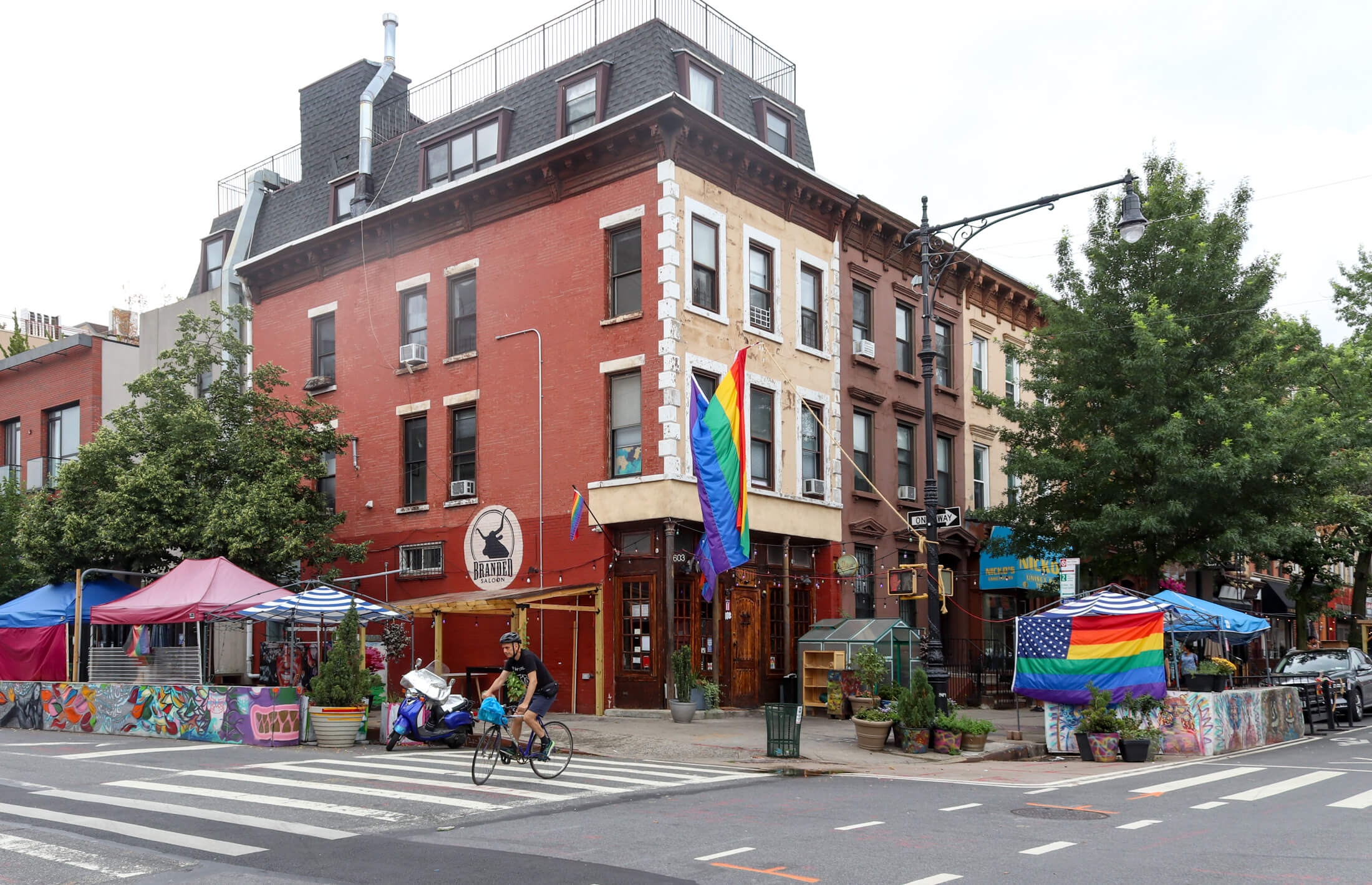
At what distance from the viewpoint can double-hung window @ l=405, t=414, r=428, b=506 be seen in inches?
1124

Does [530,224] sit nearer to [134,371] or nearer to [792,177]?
[792,177]

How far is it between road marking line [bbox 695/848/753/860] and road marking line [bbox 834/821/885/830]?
1448 millimetres

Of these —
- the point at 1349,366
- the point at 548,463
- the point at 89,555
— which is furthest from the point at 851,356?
the point at 89,555

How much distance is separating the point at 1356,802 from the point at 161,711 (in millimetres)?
18132

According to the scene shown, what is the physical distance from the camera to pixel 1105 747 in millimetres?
17734

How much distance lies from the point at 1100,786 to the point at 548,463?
14297 millimetres

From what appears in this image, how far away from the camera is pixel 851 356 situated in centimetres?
2941

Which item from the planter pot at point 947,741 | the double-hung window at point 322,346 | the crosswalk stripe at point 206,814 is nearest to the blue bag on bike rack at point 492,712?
the crosswalk stripe at point 206,814

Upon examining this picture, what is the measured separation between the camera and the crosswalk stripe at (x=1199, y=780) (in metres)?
13.8

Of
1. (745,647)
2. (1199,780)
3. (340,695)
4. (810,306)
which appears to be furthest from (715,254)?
(1199,780)

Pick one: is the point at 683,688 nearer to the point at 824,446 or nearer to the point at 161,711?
the point at 824,446

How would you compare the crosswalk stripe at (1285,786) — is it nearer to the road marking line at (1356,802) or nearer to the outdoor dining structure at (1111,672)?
the road marking line at (1356,802)

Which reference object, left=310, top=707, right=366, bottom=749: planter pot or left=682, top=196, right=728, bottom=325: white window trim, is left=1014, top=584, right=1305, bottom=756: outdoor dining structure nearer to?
left=682, top=196, right=728, bottom=325: white window trim

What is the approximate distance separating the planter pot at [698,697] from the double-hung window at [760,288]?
821 centimetres
